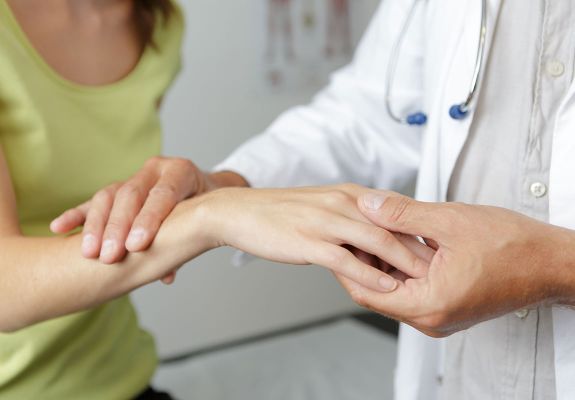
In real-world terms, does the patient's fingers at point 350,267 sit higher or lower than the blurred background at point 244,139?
higher

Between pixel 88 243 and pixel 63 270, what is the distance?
5cm

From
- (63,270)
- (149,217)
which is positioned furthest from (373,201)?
(63,270)

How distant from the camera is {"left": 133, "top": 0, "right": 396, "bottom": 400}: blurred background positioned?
7.25ft

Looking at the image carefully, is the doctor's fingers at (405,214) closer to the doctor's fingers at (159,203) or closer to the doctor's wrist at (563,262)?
the doctor's wrist at (563,262)

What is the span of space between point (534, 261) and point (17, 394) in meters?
0.74

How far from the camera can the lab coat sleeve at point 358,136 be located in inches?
48.4

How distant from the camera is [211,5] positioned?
2660mm

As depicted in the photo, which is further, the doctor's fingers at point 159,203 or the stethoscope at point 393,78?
the stethoscope at point 393,78

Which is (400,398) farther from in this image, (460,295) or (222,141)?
(222,141)

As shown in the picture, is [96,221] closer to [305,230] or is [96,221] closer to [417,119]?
[305,230]

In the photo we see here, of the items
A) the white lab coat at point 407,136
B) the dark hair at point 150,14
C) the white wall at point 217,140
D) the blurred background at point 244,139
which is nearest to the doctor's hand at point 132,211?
the white lab coat at point 407,136

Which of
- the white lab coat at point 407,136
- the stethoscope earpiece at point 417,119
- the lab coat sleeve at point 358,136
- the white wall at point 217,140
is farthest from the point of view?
the white wall at point 217,140

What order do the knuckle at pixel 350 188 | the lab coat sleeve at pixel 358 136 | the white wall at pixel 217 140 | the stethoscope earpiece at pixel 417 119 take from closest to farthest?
the knuckle at pixel 350 188 < the stethoscope earpiece at pixel 417 119 < the lab coat sleeve at pixel 358 136 < the white wall at pixel 217 140

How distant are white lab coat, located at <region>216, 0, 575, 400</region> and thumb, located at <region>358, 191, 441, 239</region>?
268 millimetres
